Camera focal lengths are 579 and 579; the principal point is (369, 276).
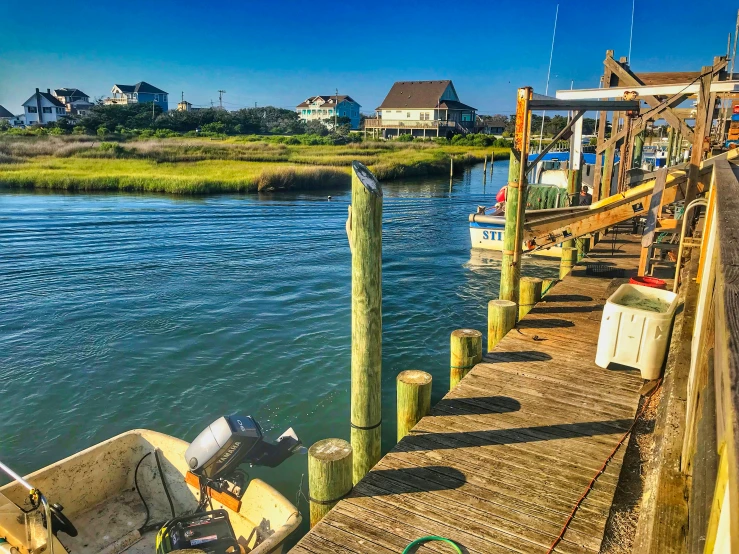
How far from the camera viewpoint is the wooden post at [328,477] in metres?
5.15

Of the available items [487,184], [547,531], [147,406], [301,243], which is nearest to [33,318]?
[147,406]

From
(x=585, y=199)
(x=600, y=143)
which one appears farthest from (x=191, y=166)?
(x=600, y=143)

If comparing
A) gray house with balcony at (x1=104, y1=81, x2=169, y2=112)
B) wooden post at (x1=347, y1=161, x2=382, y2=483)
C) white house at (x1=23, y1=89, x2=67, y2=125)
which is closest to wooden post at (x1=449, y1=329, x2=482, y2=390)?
wooden post at (x1=347, y1=161, x2=382, y2=483)

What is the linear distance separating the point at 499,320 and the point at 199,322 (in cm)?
763

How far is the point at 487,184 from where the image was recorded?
49.2 metres

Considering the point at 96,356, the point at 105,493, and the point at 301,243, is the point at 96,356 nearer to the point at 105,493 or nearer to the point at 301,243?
the point at 105,493

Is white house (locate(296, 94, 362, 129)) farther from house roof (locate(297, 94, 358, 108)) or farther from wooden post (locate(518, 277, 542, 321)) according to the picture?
wooden post (locate(518, 277, 542, 321))

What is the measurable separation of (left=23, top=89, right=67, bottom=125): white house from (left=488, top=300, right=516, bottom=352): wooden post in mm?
122006

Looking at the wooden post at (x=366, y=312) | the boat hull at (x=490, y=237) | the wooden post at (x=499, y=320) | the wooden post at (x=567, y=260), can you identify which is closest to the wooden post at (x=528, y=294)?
the wooden post at (x=499, y=320)

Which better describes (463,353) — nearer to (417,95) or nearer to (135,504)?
(135,504)

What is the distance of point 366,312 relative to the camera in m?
5.63

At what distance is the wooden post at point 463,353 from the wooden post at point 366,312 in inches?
83.9

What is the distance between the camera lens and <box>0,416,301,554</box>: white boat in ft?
17.7

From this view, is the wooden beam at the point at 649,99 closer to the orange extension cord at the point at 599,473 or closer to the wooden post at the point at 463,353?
the orange extension cord at the point at 599,473
